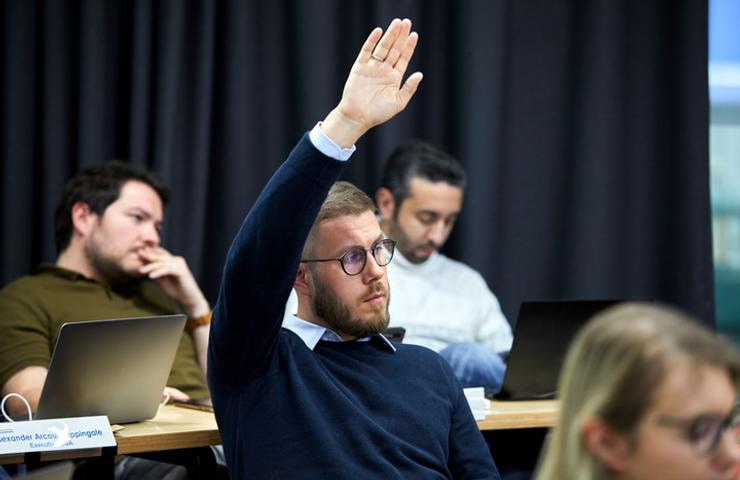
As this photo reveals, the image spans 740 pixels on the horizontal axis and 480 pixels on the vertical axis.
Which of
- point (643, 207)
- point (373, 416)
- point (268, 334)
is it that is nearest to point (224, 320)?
point (268, 334)

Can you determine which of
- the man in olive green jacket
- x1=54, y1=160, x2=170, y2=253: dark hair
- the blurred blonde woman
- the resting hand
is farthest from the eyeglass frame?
x1=54, y1=160, x2=170, y2=253: dark hair

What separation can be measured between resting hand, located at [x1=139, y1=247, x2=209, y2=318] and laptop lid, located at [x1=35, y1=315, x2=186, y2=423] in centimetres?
84

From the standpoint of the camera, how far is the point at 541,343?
2537 mm

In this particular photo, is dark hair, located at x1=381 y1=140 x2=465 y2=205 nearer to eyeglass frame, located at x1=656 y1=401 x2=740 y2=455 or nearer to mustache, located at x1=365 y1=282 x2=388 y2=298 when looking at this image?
mustache, located at x1=365 y1=282 x2=388 y2=298

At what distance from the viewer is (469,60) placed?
3760 millimetres

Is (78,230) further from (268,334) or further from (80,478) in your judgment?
(268,334)

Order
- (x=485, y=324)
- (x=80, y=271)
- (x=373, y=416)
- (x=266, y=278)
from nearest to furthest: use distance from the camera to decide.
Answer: (x=266, y=278) → (x=373, y=416) → (x=80, y=271) → (x=485, y=324)

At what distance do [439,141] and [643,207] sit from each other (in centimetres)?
84

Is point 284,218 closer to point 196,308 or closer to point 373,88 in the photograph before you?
point 373,88

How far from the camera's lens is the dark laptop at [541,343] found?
8.23 feet

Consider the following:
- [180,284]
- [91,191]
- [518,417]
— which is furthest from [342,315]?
[91,191]

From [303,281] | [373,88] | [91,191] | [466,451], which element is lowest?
[466,451]

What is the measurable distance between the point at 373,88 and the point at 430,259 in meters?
1.84

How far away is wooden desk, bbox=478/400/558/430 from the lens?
2.38 metres
